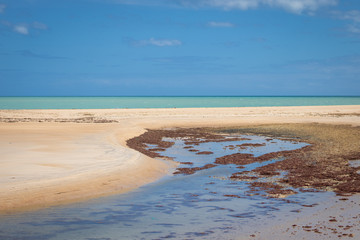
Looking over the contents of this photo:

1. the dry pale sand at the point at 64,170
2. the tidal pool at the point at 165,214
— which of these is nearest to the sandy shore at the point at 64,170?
the dry pale sand at the point at 64,170

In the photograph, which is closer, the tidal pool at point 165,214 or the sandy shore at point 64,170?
the tidal pool at point 165,214

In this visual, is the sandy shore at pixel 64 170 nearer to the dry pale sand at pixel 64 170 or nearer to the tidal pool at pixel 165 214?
the dry pale sand at pixel 64 170

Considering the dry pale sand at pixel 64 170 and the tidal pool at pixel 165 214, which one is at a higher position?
the dry pale sand at pixel 64 170

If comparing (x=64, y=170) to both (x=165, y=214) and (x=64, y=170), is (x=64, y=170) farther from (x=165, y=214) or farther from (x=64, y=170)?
(x=165, y=214)

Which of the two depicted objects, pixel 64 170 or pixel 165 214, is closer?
pixel 165 214

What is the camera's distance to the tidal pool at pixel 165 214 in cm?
804

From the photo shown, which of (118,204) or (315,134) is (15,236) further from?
(315,134)

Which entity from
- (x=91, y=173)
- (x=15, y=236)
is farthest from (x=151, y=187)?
(x=15, y=236)

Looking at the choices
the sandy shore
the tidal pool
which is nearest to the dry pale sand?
the sandy shore

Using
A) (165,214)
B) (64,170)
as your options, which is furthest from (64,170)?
(165,214)

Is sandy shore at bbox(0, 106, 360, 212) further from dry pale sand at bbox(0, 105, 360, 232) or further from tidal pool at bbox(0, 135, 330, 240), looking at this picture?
tidal pool at bbox(0, 135, 330, 240)

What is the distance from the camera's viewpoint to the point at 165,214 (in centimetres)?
948

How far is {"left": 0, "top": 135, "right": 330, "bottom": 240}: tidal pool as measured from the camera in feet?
26.4

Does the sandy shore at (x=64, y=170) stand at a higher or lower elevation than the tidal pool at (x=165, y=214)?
higher
